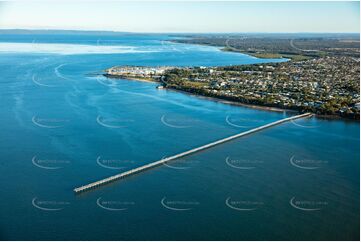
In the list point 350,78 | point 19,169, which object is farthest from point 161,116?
point 350,78

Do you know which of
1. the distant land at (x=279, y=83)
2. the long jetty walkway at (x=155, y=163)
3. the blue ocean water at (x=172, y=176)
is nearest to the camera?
the blue ocean water at (x=172, y=176)

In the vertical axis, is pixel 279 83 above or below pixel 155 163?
above

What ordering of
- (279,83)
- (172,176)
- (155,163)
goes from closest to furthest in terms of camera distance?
(172,176), (155,163), (279,83)

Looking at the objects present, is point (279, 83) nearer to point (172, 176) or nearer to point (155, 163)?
point (155, 163)

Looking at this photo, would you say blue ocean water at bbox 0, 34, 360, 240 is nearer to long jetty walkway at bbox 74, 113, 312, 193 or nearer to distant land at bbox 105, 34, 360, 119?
long jetty walkway at bbox 74, 113, 312, 193

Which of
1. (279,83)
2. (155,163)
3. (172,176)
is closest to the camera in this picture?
(172,176)

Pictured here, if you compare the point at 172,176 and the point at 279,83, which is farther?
the point at 279,83

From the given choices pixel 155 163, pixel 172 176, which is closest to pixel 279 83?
pixel 155 163

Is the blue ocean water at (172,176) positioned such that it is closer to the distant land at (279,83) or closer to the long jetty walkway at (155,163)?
the long jetty walkway at (155,163)

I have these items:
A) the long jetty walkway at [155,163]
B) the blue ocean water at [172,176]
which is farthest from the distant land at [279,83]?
the long jetty walkway at [155,163]

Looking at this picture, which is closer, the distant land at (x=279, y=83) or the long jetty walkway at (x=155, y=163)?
the long jetty walkway at (x=155, y=163)
